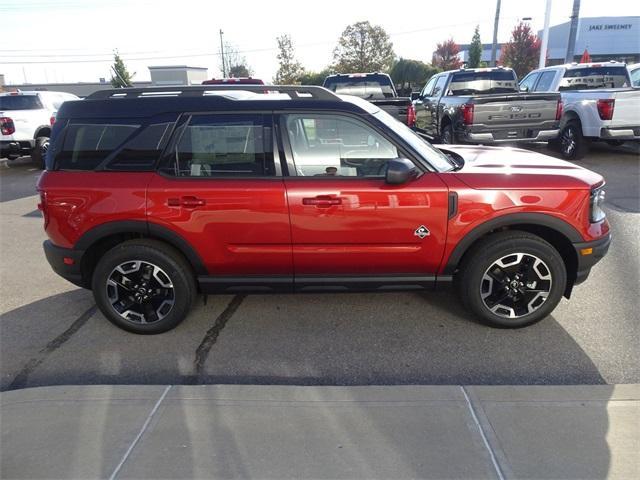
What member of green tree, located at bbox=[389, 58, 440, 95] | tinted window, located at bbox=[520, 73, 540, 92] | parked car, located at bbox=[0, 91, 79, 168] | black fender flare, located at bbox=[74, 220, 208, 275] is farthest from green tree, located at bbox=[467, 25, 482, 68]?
black fender flare, located at bbox=[74, 220, 208, 275]

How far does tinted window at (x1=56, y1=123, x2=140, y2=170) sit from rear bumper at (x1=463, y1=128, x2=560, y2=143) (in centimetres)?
727

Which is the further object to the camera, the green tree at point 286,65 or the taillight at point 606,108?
the green tree at point 286,65

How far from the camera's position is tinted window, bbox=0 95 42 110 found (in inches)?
472

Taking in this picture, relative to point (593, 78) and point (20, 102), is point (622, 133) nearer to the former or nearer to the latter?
point (593, 78)

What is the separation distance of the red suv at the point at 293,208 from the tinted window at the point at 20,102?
10165 mm

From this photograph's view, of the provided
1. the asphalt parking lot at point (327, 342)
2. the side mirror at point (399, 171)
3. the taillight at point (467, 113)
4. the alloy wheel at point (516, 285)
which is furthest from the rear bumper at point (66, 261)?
the taillight at point (467, 113)

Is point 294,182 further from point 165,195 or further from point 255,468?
point 255,468

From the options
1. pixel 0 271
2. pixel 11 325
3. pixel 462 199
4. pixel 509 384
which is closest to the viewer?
pixel 509 384

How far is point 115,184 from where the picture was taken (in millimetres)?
3510

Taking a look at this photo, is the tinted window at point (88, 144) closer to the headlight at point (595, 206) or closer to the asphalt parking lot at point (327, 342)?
the asphalt parking lot at point (327, 342)

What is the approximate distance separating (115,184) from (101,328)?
3.99ft

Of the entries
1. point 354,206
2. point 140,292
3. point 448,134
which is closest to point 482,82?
point 448,134

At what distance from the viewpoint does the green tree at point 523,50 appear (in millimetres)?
38250

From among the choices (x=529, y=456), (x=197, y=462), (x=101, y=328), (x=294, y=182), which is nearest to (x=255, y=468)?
(x=197, y=462)
